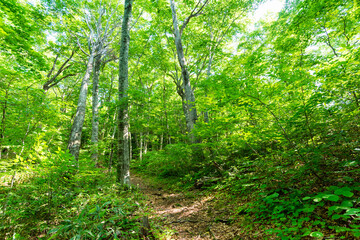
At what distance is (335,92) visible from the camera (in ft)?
8.41

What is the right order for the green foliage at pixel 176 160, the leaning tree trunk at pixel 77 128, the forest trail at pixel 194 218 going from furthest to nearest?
the leaning tree trunk at pixel 77 128
the green foliage at pixel 176 160
the forest trail at pixel 194 218

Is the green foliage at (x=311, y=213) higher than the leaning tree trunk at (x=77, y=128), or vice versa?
the leaning tree trunk at (x=77, y=128)

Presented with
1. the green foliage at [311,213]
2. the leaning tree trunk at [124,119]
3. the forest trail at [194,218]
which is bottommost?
the forest trail at [194,218]

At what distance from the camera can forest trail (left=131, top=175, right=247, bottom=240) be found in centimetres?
288

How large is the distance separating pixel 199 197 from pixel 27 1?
14.9 meters

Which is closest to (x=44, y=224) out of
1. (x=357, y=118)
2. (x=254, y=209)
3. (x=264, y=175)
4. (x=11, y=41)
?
(x=254, y=209)

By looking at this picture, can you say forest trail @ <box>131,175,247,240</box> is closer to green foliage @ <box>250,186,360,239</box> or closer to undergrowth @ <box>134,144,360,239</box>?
undergrowth @ <box>134,144,360,239</box>

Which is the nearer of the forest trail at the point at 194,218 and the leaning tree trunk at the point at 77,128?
the forest trail at the point at 194,218

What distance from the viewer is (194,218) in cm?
371

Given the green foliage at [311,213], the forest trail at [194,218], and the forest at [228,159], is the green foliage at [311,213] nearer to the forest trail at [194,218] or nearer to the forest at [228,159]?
the forest at [228,159]

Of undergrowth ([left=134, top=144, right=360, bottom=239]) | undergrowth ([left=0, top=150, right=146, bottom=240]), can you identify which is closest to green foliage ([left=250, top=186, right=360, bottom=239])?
undergrowth ([left=134, top=144, right=360, bottom=239])

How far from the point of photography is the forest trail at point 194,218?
2.88 meters

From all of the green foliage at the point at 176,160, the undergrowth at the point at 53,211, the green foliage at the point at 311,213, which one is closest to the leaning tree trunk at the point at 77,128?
the green foliage at the point at 176,160

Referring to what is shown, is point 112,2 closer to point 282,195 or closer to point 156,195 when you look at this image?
point 156,195
